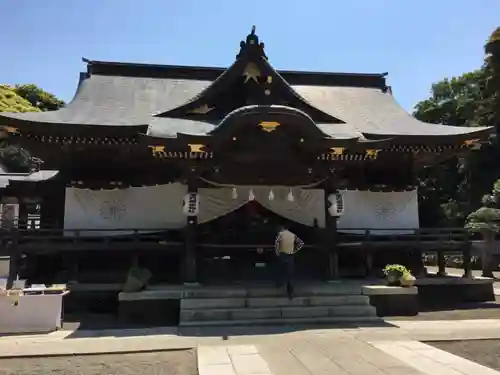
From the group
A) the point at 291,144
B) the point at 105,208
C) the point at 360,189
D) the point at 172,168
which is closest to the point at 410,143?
the point at 360,189

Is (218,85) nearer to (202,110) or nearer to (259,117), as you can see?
(202,110)

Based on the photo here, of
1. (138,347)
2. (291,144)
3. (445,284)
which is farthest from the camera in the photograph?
(445,284)

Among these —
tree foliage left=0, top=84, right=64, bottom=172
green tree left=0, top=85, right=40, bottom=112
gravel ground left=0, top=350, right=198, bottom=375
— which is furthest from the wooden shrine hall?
green tree left=0, top=85, right=40, bottom=112

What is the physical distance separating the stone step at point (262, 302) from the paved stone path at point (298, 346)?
3.40 ft

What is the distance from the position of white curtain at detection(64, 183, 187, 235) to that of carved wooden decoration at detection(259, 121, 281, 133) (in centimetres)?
316

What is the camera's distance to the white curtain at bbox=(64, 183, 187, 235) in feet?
40.7

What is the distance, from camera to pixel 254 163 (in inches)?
465

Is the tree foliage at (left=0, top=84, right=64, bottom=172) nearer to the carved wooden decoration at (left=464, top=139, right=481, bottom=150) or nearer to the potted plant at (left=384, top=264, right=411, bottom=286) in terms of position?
the potted plant at (left=384, top=264, right=411, bottom=286)

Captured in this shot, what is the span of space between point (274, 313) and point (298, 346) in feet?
7.48

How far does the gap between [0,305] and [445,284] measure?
11.4 metres

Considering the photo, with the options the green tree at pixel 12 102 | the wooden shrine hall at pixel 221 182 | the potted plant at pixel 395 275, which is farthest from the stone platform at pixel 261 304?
the green tree at pixel 12 102

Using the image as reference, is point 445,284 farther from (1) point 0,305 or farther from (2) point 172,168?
(1) point 0,305

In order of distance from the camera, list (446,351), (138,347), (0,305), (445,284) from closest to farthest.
Result: (446,351), (138,347), (0,305), (445,284)

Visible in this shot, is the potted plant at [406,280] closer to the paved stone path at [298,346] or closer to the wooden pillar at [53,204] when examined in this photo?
the paved stone path at [298,346]
